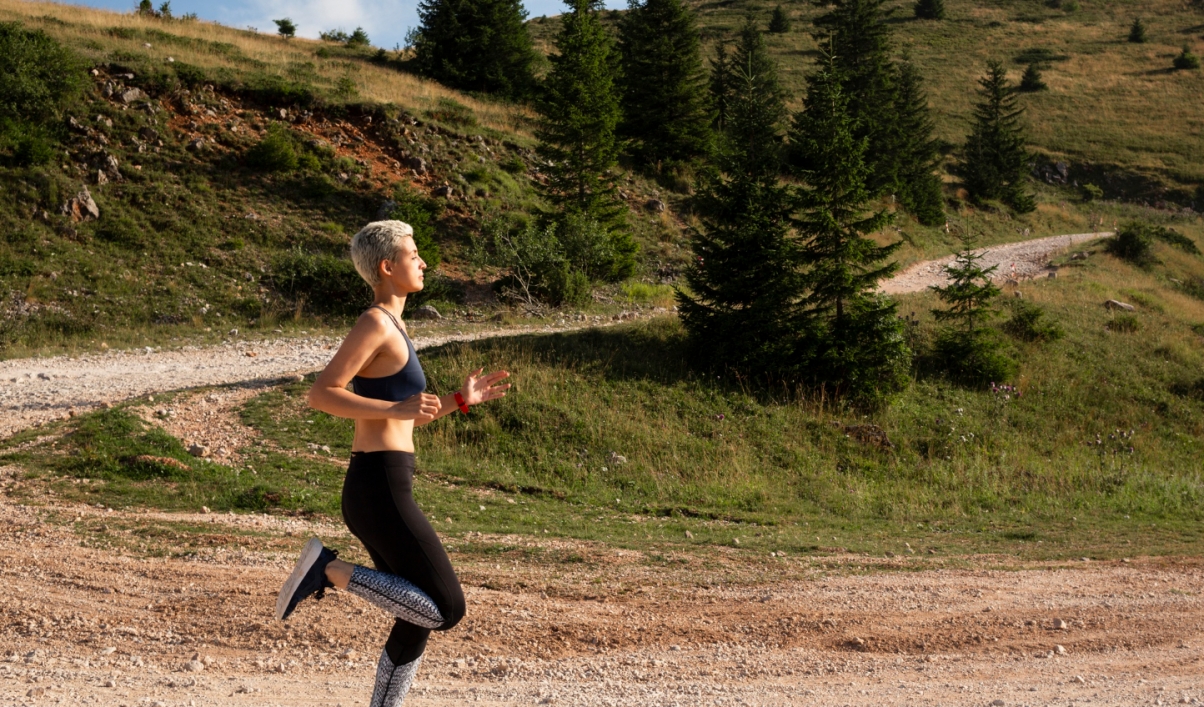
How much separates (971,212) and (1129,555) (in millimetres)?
40399

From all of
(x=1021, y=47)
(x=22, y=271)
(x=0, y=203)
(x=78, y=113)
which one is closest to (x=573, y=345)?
(x=22, y=271)

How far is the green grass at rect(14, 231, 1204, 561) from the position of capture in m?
9.84

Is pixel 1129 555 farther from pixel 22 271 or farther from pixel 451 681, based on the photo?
pixel 22 271

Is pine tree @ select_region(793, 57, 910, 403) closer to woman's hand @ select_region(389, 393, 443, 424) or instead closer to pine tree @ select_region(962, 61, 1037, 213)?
woman's hand @ select_region(389, 393, 443, 424)

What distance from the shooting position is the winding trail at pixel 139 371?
1286cm

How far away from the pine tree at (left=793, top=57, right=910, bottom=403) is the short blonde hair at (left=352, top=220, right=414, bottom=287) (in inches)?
494

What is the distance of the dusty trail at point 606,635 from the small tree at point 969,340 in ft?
31.4

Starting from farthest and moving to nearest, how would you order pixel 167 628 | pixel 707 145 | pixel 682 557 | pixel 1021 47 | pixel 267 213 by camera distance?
pixel 1021 47
pixel 707 145
pixel 267 213
pixel 682 557
pixel 167 628

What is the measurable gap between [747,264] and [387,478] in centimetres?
1304

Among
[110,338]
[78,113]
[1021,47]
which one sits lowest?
[110,338]

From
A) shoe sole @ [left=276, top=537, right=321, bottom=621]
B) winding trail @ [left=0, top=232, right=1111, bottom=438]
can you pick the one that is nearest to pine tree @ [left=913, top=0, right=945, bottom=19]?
winding trail @ [left=0, top=232, right=1111, bottom=438]

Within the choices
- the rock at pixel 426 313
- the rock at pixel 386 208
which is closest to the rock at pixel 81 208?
the rock at pixel 386 208

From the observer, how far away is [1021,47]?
84250 millimetres

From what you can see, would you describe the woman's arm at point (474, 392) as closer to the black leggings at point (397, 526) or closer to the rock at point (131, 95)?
the black leggings at point (397, 526)
